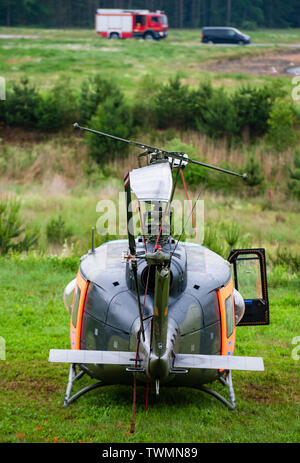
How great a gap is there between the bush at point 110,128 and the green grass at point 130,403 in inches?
846

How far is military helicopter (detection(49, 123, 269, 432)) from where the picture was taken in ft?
23.1

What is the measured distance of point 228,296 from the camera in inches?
336

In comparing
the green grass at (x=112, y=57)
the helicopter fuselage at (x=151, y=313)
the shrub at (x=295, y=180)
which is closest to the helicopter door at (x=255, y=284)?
the helicopter fuselage at (x=151, y=313)

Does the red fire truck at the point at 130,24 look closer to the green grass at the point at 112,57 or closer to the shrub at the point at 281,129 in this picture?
the green grass at the point at 112,57

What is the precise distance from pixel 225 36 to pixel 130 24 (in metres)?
6.89

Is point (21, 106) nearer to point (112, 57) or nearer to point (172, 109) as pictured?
point (172, 109)

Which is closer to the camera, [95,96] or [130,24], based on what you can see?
[95,96]

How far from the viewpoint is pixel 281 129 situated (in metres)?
34.0

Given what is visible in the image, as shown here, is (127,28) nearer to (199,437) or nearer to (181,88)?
(181,88)

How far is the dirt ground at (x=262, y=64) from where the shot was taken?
42.5 metres

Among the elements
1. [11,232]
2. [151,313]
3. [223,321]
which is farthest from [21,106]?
[151,313]

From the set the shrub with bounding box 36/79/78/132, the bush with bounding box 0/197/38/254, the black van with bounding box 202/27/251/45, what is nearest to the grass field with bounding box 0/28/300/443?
the bush with bounding box 0/197/38/254

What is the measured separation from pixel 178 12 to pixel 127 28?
7.29 m

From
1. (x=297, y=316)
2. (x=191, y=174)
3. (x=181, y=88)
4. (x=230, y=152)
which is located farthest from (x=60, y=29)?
(x=297, y=316)
